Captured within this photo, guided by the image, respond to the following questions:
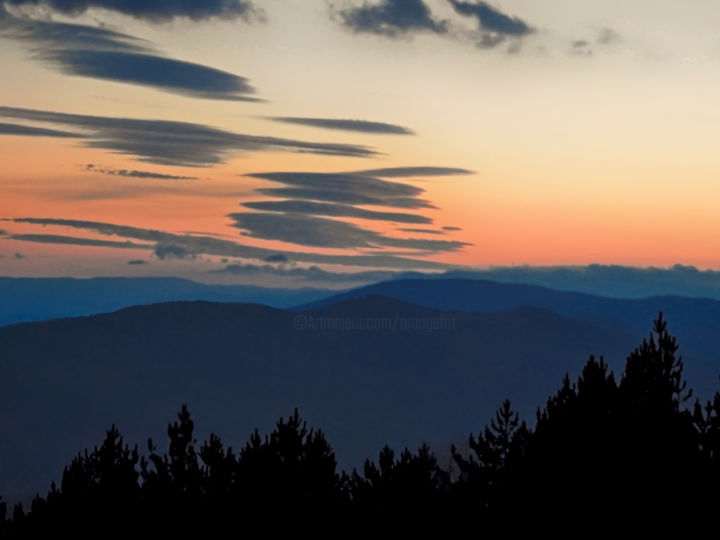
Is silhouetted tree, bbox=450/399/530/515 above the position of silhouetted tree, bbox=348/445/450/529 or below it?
above

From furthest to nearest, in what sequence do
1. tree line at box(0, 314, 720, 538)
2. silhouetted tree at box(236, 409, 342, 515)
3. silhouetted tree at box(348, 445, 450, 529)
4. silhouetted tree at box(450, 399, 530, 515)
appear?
1. silhouetted tree at box(236, 409, 342, 515)
2. silhouetted tree at box(348, 445, 450, 529)
3. silhouetted tree at box(450, 399, 530, 515)
4. tree line at box(0, 314, 720, 538)

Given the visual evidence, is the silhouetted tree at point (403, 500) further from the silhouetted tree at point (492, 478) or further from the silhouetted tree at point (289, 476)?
the silhouetted tree at point (289, 476)

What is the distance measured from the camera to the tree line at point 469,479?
2366 centimetres

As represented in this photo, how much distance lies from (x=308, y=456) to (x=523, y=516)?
427 inches

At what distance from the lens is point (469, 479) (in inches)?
1325

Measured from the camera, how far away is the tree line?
2366cm

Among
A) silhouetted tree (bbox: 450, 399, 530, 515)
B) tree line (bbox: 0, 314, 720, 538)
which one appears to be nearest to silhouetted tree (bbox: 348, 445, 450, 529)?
tree line (bbox: 0, 314, 720, 538)

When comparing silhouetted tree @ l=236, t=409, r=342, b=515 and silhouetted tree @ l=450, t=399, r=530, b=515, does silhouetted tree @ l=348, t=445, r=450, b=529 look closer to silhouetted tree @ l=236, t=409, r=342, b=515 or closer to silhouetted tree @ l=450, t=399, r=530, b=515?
silhouetted tree @ l=450, t=399, r=530, b=515

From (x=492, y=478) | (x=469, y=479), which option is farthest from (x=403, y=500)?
(x=492, y=478)

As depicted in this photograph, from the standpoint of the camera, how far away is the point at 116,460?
1448 inches

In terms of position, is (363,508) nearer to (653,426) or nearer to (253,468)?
(253,468)

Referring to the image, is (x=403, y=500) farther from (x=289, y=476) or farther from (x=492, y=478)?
(x=492, y=478)

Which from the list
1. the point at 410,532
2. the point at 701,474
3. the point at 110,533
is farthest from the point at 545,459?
the point at 110,533

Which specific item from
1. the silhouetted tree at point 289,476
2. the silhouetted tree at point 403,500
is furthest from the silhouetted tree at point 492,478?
the silhouetted tree at point 289,476
